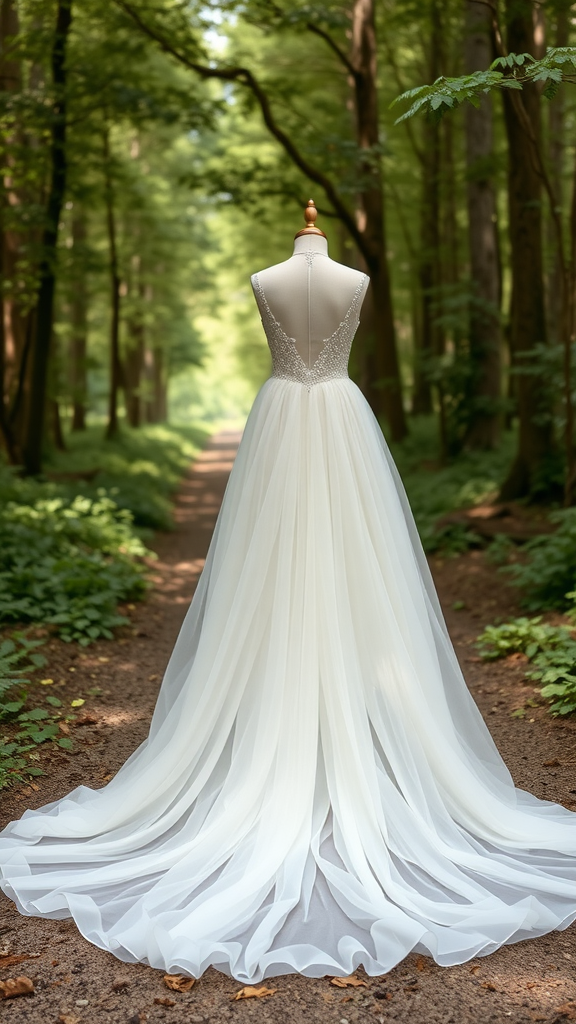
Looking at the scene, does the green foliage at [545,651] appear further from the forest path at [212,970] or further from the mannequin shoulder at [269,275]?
the mannequin shoulder at [269,275]

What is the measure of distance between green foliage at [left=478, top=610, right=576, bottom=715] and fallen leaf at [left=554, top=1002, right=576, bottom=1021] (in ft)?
7.59

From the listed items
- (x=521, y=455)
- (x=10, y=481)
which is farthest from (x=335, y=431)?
(x=10, y=481)

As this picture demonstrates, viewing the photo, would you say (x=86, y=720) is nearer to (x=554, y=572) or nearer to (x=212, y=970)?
(x=212, y=970)

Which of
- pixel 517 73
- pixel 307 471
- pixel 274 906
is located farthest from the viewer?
pixel 517 73

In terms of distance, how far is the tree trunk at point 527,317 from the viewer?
8789 millimetres

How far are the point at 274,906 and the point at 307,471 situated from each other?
1.64 m

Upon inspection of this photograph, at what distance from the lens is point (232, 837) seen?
3115 millimetres

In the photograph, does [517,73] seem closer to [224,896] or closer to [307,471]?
[307,471]

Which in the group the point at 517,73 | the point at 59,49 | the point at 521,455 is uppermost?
the point at 59,49

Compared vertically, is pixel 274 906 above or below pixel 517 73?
below

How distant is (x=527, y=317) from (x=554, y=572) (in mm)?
3814

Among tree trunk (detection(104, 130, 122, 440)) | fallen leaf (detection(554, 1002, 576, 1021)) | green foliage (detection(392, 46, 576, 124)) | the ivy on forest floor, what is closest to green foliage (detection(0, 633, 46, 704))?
the ivy on forest floor

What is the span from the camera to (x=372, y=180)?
10.1 metres

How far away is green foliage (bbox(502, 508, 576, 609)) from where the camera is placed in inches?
245
